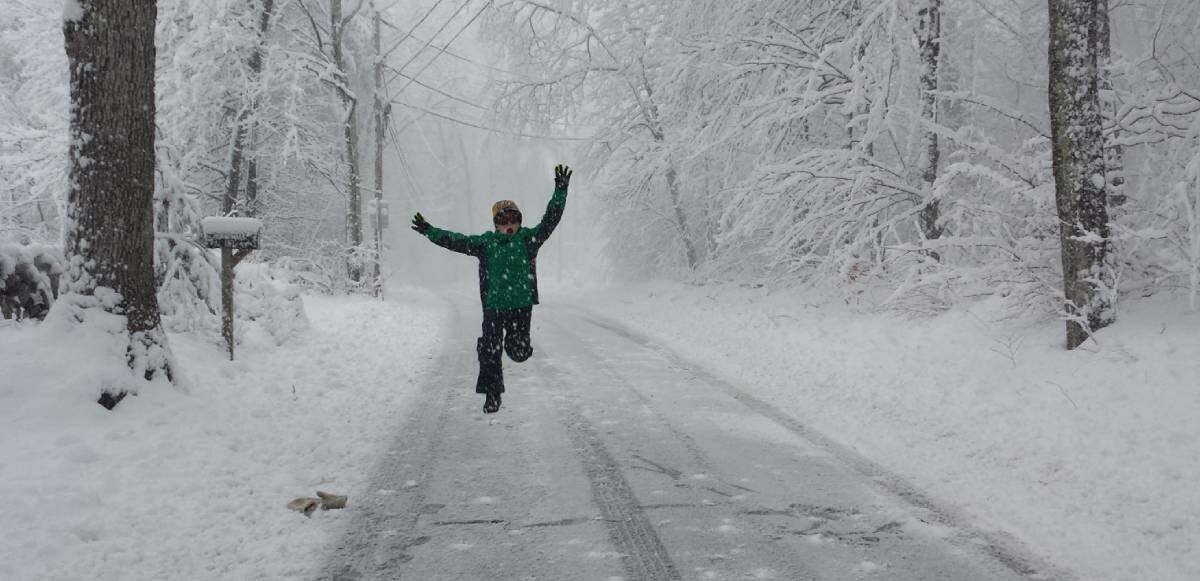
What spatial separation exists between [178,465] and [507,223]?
3.07 metres

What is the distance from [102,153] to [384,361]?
5.19 m

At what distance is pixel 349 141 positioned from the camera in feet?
70.9

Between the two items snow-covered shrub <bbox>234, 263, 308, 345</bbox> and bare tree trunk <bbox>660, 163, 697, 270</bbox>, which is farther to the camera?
bare tree trunk <bbox>660, 163, 697, 270</bbox>

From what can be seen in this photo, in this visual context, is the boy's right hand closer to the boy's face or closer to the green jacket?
the green jacket

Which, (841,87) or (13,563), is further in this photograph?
(841,87)

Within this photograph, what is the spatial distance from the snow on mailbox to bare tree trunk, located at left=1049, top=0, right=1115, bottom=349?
29.1 feet

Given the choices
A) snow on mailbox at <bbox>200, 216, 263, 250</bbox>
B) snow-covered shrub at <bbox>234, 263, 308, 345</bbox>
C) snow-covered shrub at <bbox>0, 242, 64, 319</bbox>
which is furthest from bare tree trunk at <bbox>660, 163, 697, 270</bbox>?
snow-covered shrub at <bbox>0, 242, 64, 319</bbox>

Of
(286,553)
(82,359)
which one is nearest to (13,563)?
(286,553)

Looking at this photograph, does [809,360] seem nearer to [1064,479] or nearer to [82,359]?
[1064,479]

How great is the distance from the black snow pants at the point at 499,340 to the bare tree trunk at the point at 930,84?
246 inches

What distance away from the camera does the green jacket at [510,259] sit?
6.19 metres

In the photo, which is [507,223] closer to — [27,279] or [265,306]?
[27,279]

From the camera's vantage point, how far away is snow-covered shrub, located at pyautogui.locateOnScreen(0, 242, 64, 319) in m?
6.86

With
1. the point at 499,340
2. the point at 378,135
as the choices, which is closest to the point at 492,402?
the point at 499,340
